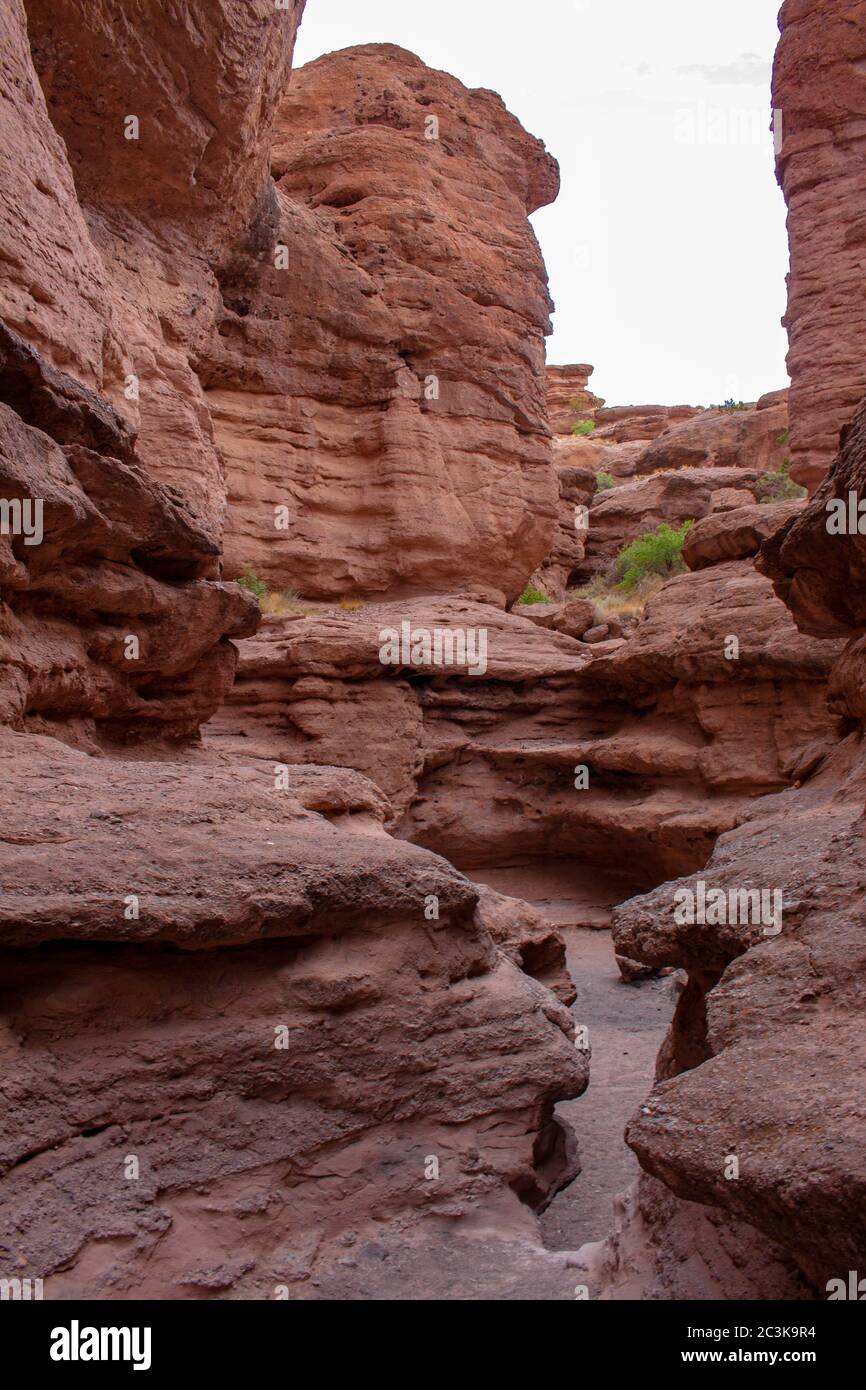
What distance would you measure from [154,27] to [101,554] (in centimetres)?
713

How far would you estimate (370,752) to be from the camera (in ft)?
42.8

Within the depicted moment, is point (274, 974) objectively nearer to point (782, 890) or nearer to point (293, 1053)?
point (293, 1053)

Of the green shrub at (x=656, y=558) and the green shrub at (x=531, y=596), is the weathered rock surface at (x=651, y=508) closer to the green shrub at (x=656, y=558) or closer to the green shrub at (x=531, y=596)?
the green shrub at (x=656, y=558)

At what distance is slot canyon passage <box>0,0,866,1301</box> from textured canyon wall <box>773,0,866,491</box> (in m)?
0.07

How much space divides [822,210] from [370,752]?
11057 mm

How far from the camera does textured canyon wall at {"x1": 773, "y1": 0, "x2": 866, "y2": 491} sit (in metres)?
14.5

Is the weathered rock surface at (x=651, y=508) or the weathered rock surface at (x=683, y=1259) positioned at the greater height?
the weathered rock surface at (x=651, y=508)

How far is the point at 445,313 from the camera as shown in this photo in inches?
686

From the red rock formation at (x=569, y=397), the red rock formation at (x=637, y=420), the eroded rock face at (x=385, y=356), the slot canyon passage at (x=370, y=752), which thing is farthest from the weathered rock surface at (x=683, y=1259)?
the red rock formation at (x=569, y=397)

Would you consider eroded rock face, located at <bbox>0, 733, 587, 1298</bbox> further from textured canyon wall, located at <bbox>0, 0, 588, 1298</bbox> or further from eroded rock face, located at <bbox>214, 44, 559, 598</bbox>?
eroded rock face, located at <bbox>214, 44, 559, 598</bbox>

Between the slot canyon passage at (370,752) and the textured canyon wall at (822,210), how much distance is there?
68 mm

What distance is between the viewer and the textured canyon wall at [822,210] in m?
14.5

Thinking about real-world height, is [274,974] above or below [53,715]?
below
